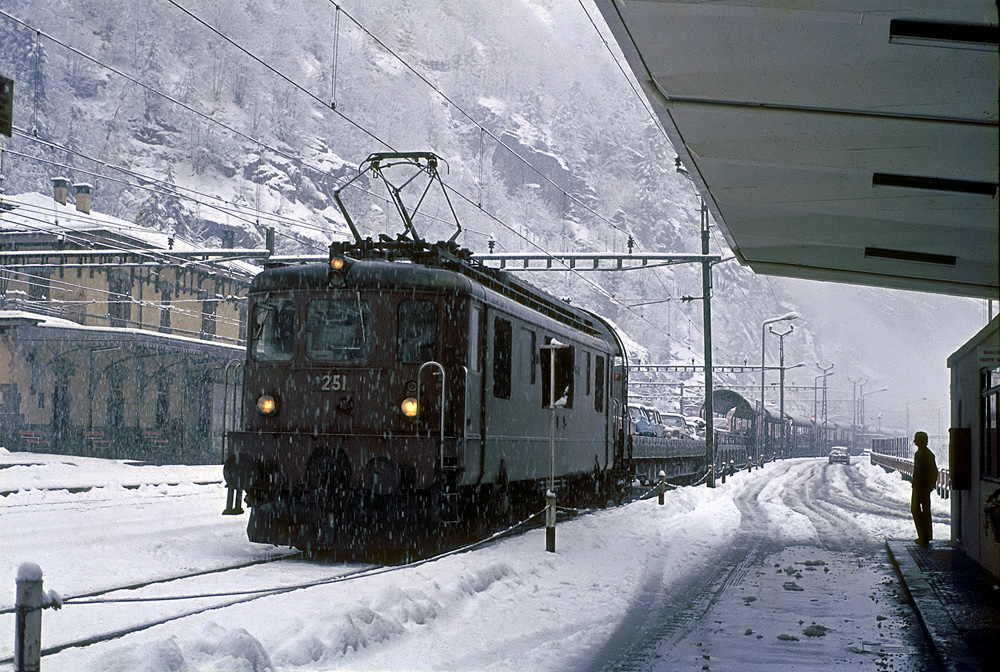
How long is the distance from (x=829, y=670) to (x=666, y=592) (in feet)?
11.7

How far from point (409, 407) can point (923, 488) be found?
8175 millimetres

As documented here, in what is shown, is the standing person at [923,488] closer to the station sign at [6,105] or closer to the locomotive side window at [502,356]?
the locomotive side window at [502,356]

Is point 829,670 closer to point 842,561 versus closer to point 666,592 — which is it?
point 666,592

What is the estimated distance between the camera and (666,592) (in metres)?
10.9

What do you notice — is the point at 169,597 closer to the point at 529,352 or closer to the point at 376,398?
the point at 376,398

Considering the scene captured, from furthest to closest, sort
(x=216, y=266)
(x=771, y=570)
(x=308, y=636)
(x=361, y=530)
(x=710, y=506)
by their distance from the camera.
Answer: (x=216, y=266) < (x=710, y=506) < (x=771, y=570) < (x=361, y=530) < (x=308, y=636)

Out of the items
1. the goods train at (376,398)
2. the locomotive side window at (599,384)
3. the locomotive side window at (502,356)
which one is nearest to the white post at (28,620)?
the goods train at (376,398)

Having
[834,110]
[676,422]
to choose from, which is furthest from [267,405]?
[676,422]

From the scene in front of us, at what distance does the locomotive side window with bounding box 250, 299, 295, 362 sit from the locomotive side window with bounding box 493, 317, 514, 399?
2.44m

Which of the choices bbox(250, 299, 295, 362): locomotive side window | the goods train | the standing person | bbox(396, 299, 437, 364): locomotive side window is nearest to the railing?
the standing person

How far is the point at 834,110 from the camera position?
857 centimetres

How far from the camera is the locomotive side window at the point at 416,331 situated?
39.9ft

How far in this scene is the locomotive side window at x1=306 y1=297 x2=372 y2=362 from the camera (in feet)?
40.1

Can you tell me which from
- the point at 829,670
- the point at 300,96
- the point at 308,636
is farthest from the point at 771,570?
the point at 300,96
